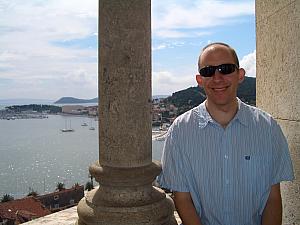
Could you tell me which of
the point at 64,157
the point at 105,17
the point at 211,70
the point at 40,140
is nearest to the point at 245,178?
the point at 211,70

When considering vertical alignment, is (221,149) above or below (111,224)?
above

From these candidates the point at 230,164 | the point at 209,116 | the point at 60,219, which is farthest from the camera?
the point at 60,219

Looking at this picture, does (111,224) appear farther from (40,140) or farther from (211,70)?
(40,140)

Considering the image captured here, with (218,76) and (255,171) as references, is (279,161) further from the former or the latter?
(218,76)

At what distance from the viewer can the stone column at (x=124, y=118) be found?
3.23 meters

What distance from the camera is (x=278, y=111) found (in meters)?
3.45

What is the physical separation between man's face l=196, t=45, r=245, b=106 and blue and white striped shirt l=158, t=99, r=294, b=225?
126 millimetres

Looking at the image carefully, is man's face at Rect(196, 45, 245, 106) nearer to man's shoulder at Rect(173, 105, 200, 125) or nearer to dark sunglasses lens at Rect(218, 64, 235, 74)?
dark sunglasses lens at Rect(218, 64, 235, 74)

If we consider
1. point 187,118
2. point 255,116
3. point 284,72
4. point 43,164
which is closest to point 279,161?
point 255,116

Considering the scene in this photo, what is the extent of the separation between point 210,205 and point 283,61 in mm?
1357

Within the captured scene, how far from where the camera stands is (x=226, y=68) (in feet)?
8.71

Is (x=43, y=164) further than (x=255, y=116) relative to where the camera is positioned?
Yes

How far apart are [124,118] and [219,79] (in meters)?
0.91

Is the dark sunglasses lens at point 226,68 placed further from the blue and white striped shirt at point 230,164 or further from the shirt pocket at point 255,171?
the shirt pocket at point 255,171
